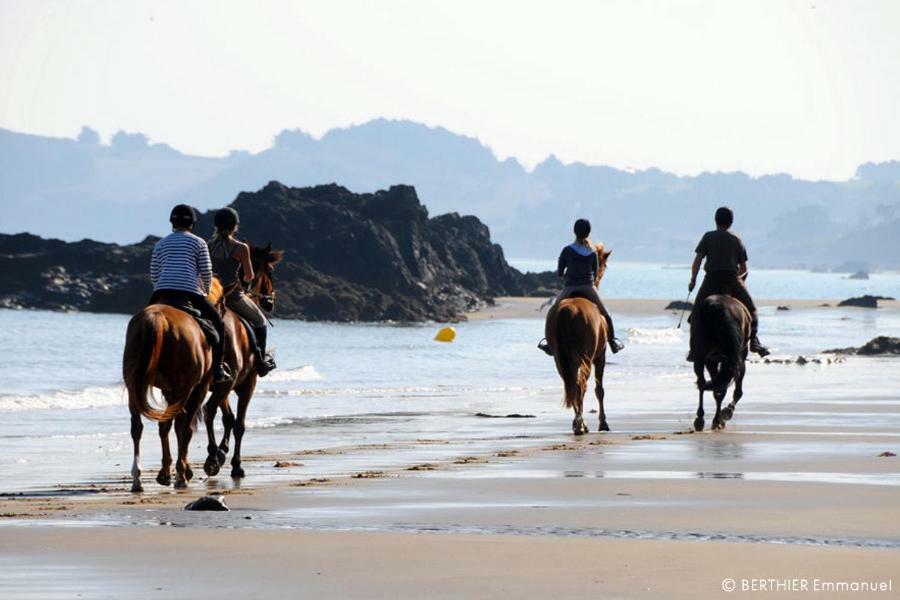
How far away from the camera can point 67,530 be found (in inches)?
396

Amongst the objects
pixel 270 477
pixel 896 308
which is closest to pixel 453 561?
pixel 270 477

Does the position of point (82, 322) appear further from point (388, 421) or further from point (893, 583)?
point (893, 583)

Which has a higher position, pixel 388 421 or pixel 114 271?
pixel 114 271

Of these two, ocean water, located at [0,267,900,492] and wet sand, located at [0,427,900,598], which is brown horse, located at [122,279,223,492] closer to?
wet sand, located at [0,427,900,598]

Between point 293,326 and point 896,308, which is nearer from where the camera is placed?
point 293,326

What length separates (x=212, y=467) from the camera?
1505 centimetres

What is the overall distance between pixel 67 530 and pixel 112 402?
21289 mm

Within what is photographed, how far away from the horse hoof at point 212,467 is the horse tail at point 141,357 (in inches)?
75.8

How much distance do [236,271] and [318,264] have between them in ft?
248

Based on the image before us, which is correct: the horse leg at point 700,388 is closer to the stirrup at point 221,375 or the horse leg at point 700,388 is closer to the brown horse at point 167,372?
the stirrup at point 221,375

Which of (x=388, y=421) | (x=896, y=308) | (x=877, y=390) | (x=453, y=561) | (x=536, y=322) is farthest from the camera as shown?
(x=896, y=308)

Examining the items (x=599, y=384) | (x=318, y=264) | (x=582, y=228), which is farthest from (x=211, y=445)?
(x=318, y=264)

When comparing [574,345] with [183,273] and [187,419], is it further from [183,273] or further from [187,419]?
[183,273]

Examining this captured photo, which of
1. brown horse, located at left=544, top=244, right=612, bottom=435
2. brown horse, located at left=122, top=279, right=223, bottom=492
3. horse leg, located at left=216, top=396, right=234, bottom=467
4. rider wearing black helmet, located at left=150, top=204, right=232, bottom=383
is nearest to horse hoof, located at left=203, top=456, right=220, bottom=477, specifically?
horse leg, located at left=216, top=396, right=234, bottom=467
